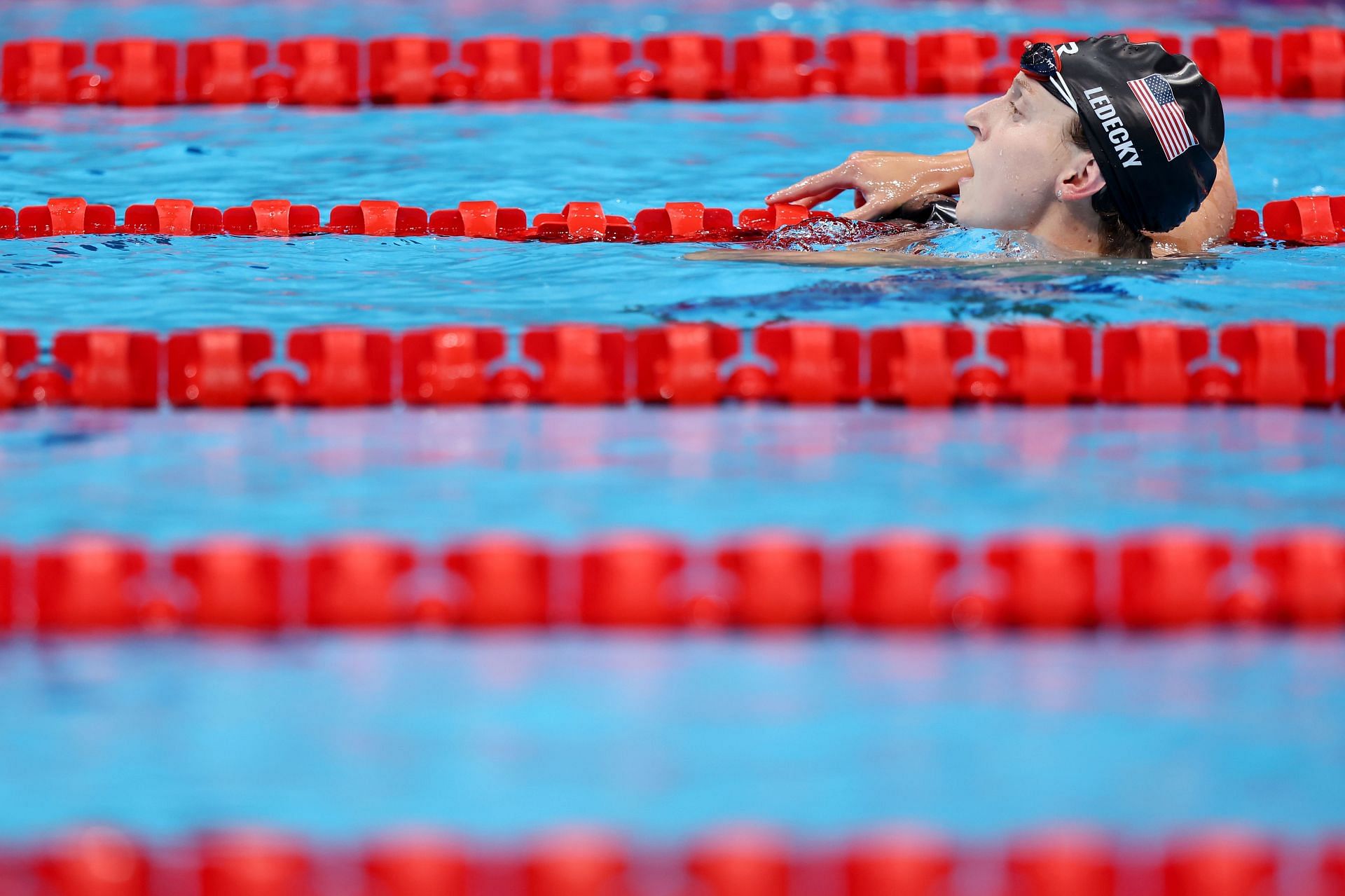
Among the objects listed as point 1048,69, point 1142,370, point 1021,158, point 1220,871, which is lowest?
point 1220,871

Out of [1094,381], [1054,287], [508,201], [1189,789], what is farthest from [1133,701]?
[508,201]

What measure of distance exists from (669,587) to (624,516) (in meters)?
0.29

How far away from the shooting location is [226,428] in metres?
3.43

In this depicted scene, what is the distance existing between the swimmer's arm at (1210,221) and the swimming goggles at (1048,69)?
61 cm

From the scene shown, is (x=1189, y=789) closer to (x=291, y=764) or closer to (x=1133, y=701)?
(x=1133, y=701)

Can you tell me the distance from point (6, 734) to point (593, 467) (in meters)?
1.25

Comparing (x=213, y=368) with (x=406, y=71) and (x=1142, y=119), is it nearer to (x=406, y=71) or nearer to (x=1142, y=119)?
(x=1142, y=119)

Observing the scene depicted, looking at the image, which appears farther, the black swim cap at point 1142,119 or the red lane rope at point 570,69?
the red lane rope at point 570,69

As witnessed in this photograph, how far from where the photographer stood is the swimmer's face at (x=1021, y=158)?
3908 millimetres

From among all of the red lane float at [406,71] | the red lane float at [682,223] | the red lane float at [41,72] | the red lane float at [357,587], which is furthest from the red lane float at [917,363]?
the red lane float at [41,72]

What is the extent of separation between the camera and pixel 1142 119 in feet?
12.5

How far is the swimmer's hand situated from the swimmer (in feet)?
0.90

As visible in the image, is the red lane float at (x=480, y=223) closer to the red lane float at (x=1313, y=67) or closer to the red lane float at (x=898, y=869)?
the red lane float at (x=898, y=869)

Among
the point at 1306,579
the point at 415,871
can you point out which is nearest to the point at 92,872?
the point at 415,871
